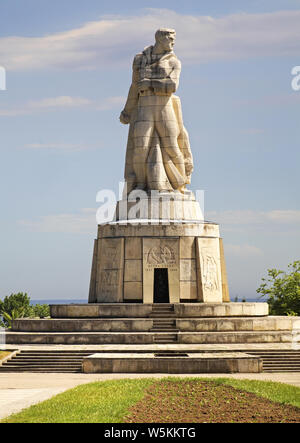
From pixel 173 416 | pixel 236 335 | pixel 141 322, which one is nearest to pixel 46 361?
pixel 141 322

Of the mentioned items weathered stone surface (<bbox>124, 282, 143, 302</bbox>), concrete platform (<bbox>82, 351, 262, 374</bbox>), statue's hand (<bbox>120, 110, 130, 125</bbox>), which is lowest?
concrete platform (<bbox>82, 351, 262, 374</bbox>)

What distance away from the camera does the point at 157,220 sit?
86.6ft

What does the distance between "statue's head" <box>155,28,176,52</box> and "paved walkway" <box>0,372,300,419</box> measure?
1478 cm

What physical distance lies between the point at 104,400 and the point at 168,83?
16823mm

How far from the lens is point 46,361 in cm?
1948

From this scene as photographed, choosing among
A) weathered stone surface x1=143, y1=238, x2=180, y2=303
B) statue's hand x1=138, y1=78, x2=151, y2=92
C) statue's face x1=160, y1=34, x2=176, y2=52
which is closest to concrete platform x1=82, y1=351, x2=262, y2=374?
weathered stone surface x1=143, y1=238, x2=180, y2=303

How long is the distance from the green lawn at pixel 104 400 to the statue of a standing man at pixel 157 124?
13.0 m

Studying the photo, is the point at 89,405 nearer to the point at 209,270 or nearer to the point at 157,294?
the point at 209,270

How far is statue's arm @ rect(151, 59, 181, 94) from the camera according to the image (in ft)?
90.3

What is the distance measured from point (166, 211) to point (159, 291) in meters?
3.06

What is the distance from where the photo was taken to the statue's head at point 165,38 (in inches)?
1088

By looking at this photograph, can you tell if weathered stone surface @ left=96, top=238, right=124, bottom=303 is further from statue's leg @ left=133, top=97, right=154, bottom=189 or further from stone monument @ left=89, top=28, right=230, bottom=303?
statue's leg @ left=133, top=97, right=154, bottom=189
